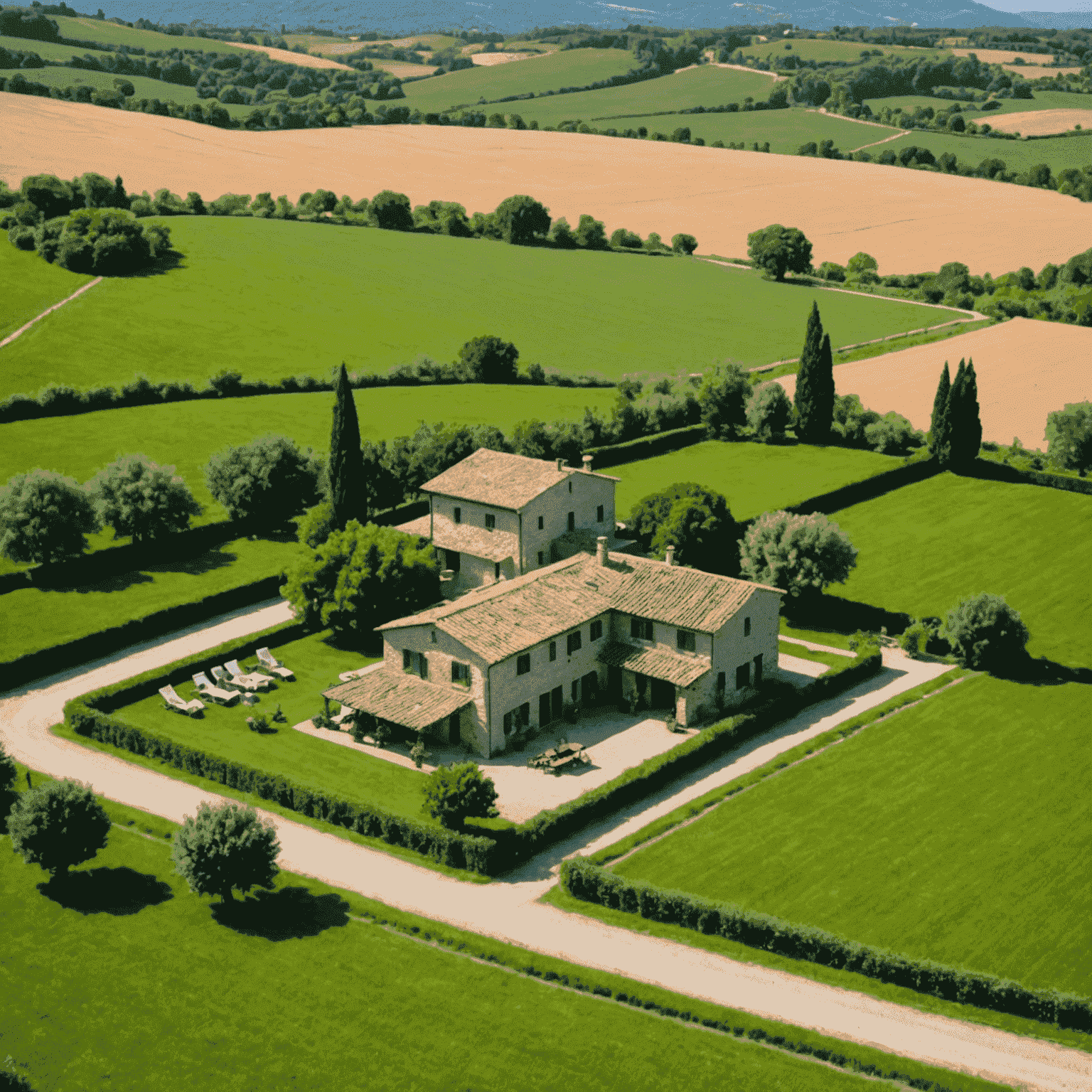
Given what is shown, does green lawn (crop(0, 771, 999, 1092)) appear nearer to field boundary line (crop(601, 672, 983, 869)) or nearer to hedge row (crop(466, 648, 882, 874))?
hedge row (crop(466, 648, 882, 874))

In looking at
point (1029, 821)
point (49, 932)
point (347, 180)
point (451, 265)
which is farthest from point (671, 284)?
point (49, 932)

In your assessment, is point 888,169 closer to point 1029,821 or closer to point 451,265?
point 451,265

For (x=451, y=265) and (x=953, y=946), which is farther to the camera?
(x=451, y=265)

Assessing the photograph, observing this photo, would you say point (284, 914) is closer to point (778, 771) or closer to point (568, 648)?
point (568, 648)

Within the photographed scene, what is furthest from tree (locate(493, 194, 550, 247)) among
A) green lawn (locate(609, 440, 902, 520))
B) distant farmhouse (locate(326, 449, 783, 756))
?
distant farmhouse (locate(326, 449, 783, 756))

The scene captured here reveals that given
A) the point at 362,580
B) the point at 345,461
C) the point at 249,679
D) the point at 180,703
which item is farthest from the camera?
the point at 345,461

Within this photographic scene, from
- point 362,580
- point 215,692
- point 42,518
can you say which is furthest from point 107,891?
point 42,518
